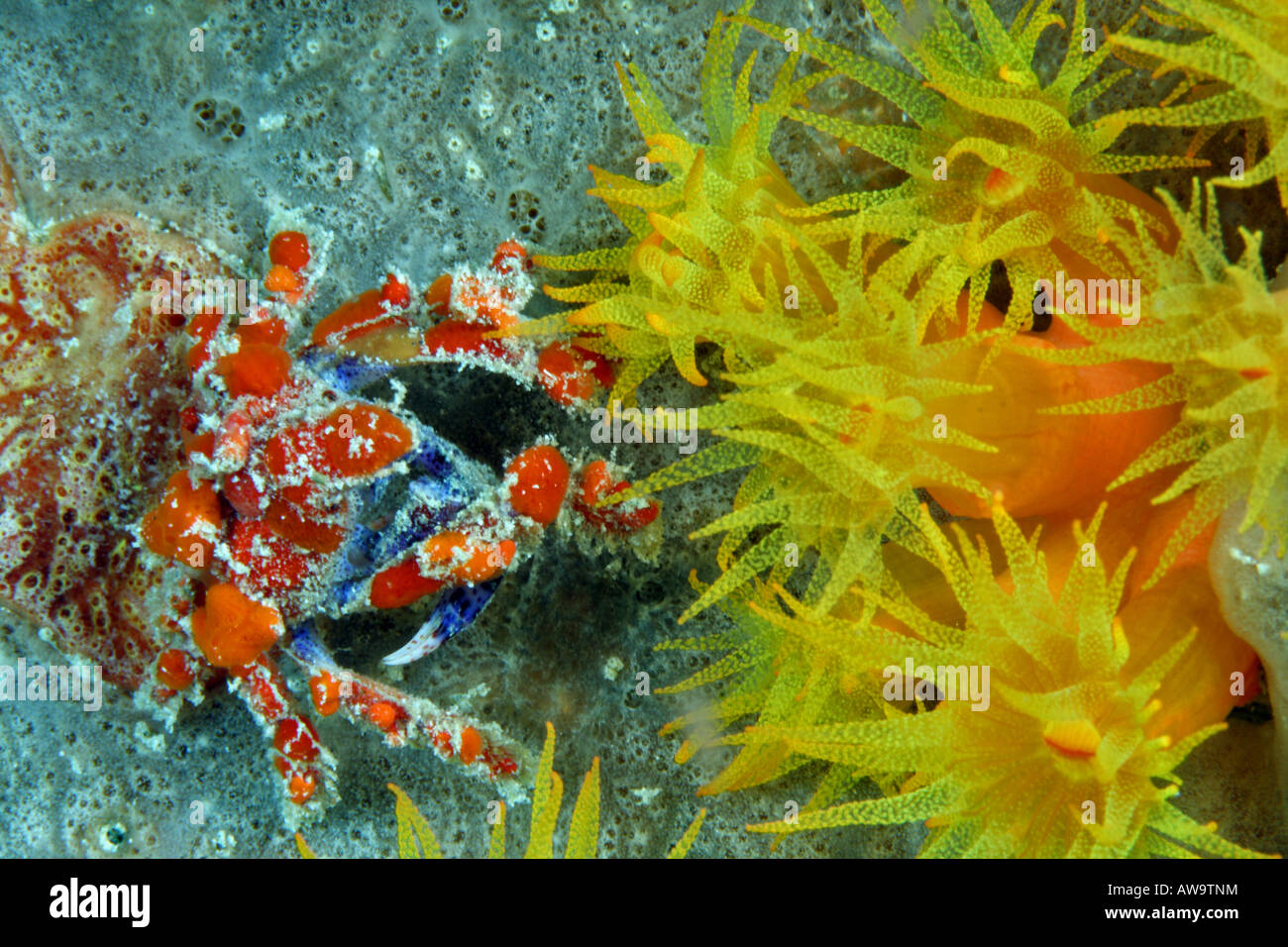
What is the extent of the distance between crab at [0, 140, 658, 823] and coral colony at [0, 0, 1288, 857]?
11 millimetres

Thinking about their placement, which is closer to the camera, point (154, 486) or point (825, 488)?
point (825, 488)

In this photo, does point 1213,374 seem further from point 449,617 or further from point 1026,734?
point 449,617

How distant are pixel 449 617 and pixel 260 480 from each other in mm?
665

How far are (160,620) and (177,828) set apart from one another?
2.21 feet

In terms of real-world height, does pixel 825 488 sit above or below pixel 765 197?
below

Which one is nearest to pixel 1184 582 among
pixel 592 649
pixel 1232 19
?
pixel 1232 19

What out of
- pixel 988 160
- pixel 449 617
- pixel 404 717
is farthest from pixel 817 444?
pixel 404 717

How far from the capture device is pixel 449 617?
2613 millimetres

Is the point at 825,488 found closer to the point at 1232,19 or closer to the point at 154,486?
the point at 1232,19

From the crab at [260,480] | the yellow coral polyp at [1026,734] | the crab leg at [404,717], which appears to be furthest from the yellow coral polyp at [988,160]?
the crab leg at [404,717]

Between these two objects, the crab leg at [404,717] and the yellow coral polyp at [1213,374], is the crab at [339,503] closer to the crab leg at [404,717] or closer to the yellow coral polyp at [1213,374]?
the crab leg at [404,717]

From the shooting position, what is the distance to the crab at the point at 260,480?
246 centimetres

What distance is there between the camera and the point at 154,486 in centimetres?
271

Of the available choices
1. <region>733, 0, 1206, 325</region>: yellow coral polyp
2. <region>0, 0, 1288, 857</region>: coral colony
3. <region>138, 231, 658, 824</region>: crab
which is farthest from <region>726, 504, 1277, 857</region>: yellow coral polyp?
<region>138, 231, 658, 824</region>: crab
